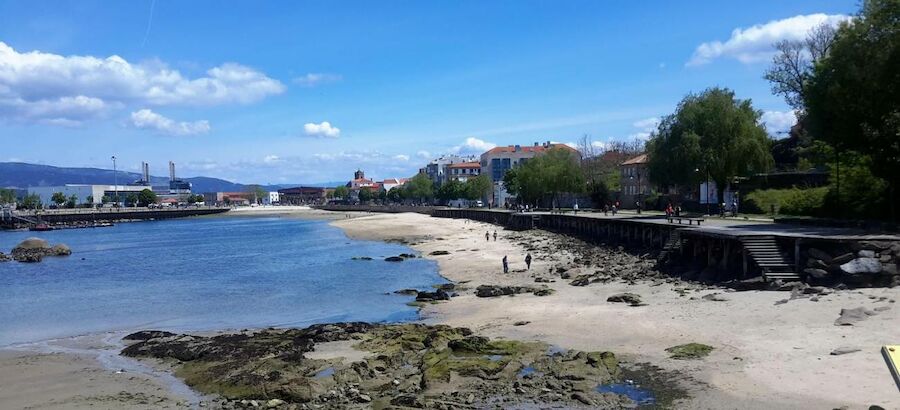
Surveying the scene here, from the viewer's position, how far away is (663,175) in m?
60.0

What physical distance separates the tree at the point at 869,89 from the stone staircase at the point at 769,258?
750 cm

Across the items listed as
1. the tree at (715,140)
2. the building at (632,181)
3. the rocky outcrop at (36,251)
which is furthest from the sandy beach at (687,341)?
the building at (632,181)

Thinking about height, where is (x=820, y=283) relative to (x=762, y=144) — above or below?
below

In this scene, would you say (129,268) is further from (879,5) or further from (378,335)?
(879,5)

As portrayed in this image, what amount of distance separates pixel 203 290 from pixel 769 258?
1195 inches

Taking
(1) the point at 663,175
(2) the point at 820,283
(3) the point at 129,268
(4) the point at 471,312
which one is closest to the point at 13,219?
(3) the point at 129,268

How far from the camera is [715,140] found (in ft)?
180

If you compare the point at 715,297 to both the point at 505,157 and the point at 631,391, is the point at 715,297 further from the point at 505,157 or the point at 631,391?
the point at 505,157

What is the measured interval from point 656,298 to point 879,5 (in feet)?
55.7

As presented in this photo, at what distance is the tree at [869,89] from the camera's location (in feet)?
97.7

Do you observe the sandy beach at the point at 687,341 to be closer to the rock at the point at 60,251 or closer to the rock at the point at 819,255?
the rock at the point at 819,255

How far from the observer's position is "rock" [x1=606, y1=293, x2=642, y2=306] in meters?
26.2

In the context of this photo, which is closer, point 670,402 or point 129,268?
point 670,402

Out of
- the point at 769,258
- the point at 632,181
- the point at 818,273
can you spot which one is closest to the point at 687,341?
the point at 818,273
